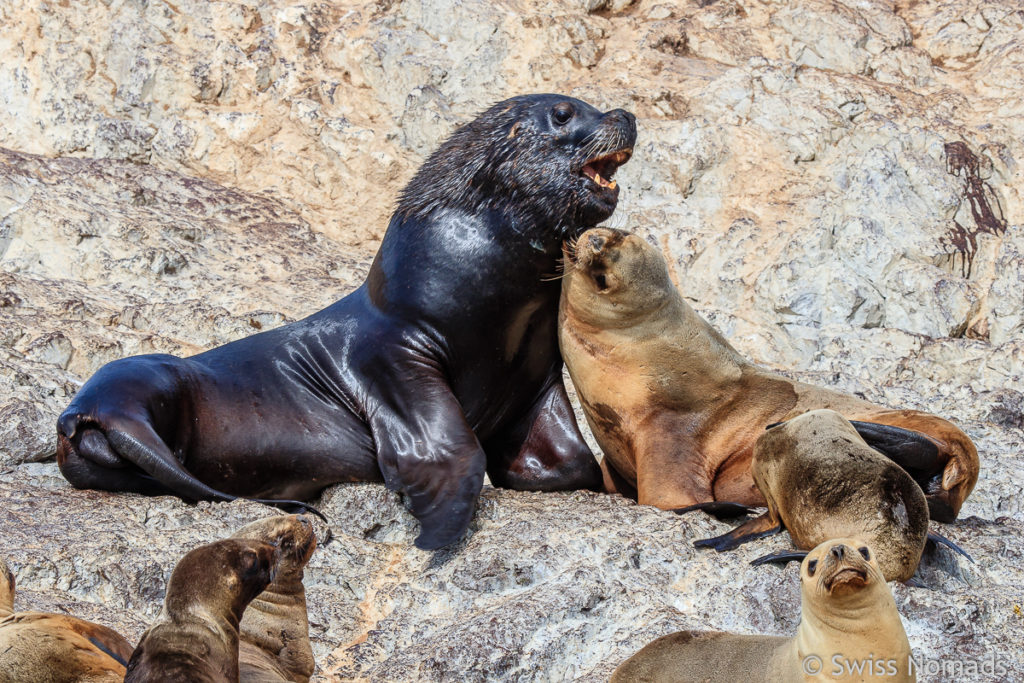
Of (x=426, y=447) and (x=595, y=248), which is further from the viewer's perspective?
(x=595, y=248)

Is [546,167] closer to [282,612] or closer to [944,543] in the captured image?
[944,543]

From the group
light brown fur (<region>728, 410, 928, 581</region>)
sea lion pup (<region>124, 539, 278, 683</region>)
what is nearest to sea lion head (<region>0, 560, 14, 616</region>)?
sea lion pup (<region>124, 539, 278, 683</region>)

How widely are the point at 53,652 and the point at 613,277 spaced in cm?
367

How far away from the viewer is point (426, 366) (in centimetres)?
609

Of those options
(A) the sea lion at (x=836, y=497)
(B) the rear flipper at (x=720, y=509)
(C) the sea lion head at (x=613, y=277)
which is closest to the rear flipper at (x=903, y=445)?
(A) the sea lion at (x=836, y=497)

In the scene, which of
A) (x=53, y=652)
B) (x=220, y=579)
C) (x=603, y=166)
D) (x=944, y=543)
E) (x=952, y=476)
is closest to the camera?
(x=53, y=652)

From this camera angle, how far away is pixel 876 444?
522cm

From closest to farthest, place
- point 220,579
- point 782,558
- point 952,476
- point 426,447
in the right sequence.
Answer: point 220,579 < point 782,558 < point 952,476 < point 426,447

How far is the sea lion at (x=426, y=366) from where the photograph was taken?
599 centimetres

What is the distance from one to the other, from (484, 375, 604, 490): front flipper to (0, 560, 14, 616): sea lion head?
10.5 feet

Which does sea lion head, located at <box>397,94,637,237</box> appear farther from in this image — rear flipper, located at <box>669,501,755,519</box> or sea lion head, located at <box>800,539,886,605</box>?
sea lion head, located at <box>800,539,886,605</box>

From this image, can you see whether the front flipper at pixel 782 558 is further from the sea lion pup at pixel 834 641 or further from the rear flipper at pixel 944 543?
the sea lion pup at pixel 834 641

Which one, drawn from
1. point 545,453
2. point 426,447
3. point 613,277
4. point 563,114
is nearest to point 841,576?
point 426,447

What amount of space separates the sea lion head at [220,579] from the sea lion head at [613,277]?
2999 millimetres
